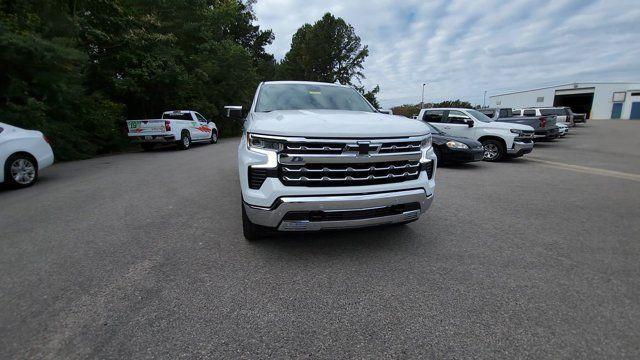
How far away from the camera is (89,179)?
23.6ft

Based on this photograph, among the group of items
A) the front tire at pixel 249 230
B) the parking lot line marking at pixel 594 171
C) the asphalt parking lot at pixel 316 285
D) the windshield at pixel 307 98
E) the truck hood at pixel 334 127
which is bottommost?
the parking lot line marking at pixel 594 171

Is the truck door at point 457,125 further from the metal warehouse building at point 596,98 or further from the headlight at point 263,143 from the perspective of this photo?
the metal warehouse building at point 596,98

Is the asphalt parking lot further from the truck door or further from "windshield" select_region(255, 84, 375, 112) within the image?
the truck door

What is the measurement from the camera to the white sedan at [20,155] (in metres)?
6.09

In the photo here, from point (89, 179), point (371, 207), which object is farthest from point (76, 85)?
point (371, 207)

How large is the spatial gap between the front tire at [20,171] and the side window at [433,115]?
1138 centimetres

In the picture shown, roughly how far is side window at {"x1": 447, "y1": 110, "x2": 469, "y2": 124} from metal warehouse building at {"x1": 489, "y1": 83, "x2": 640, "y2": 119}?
188ft

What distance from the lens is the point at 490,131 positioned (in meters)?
10.3

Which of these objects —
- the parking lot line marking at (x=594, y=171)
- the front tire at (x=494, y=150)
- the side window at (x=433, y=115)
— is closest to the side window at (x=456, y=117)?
the side window at (x=433, y=115)

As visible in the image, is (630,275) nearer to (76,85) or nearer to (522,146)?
(522,146)

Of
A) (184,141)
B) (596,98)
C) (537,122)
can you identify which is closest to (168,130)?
(184,141)

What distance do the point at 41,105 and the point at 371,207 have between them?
36.9 feet

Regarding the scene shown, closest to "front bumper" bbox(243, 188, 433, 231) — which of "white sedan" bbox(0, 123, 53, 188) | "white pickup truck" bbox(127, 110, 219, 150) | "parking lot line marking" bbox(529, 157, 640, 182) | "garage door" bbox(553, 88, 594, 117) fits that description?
"white sedan" bbox(0, 123, 53, 188)

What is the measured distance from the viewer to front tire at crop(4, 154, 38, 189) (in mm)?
6199
